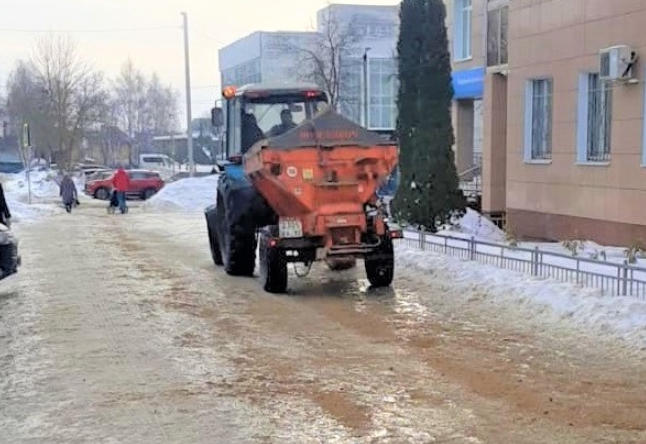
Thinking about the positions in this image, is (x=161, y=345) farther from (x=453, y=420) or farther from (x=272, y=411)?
(x=453, y=420)

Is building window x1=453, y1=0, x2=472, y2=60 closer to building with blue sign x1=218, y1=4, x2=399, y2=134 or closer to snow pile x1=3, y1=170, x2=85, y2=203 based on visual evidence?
snow pile x1=3, y1=170, x2=85, y2=203

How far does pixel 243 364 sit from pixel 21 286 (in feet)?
20.8

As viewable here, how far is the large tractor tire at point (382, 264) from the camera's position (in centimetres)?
1156

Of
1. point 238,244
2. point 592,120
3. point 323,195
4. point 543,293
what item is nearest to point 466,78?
point 592,120

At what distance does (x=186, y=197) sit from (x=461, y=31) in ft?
39.6

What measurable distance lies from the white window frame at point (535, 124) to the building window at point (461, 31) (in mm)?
10995

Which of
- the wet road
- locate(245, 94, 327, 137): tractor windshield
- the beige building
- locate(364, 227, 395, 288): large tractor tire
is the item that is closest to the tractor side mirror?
locate(245, 94, 327, 137): tractor windshield

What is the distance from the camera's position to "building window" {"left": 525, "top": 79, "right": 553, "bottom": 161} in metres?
18.5

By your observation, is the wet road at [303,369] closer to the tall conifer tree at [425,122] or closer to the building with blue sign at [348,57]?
the tall conifer tree at [425,122]

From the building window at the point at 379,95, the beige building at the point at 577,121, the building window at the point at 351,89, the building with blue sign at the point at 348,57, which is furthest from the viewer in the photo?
the building window at the point at 379,95

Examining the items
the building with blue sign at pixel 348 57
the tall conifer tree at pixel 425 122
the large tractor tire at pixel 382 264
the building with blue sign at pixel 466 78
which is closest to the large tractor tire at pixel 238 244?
the large tractor tire at pixel 382 264

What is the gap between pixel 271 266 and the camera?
1145 centimetres

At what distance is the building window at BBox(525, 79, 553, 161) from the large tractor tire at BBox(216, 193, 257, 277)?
25.9 ft

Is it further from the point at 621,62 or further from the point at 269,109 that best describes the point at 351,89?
the point at 269,109
